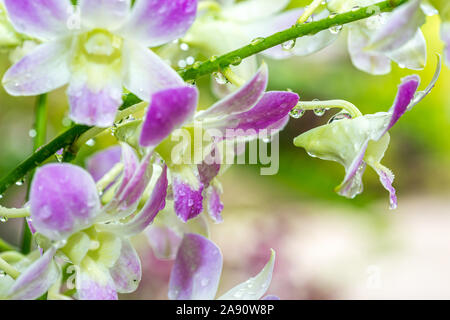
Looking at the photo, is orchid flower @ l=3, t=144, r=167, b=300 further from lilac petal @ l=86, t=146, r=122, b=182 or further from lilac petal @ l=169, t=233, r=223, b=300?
lilac petal @ l=86, t=146, r=122, b=182

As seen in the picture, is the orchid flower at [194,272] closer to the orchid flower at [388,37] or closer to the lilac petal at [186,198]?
the lilac petal at [186,198]

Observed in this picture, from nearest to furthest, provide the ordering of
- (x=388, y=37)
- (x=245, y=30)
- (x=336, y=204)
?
(x=388, y=37) → (x=245, y=30) → (x=336, y=204)

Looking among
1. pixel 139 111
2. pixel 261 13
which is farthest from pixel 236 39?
pixel 139 111

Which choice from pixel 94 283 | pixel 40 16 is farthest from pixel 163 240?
pixel 40 16

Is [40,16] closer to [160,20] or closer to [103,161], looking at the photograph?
[160,20]

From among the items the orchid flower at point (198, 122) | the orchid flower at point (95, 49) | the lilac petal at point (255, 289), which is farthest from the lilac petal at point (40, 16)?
the lilac petal at point (255, 289)

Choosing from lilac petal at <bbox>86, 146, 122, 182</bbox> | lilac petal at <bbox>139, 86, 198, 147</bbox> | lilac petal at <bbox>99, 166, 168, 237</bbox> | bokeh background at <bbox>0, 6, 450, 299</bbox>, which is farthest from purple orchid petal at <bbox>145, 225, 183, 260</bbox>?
bokeh background at <bbox>0, 6, 450, 299</bbox>
